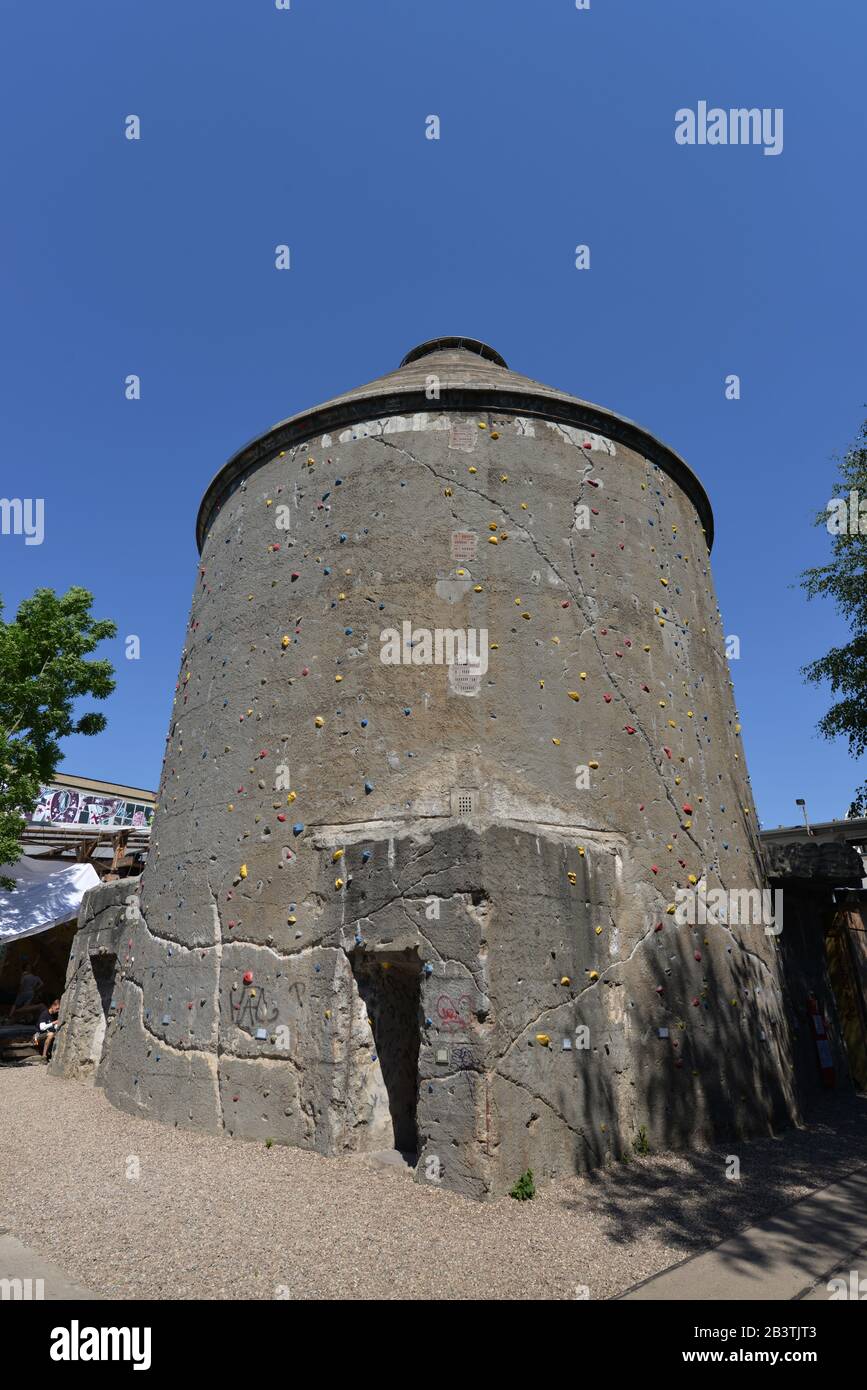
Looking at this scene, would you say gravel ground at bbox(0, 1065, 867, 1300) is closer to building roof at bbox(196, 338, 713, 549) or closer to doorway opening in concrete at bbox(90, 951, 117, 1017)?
doorway opening in concrete at bbox(90, 951, 117, 1017)

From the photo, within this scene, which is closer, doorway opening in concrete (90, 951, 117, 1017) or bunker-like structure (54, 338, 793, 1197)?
bunker-like structure (54, 338, 793, 1197)

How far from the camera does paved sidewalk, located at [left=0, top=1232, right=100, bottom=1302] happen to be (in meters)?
3.73

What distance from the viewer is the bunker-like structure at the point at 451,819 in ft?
19.7

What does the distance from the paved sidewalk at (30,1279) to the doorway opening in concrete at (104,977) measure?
607cm

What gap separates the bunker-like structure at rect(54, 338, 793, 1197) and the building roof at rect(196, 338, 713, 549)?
4 centimetres

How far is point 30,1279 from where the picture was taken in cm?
389

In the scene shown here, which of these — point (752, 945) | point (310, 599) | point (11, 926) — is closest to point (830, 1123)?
point (752, 945)

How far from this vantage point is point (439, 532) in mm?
8133

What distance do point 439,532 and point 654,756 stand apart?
126 inches

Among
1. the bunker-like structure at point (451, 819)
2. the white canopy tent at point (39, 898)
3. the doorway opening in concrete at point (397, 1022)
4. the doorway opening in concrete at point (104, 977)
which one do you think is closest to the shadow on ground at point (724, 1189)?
the bunker-like structure at point (451, 819)

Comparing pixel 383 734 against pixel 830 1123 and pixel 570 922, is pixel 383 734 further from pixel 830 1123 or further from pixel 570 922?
pixel 830 1123

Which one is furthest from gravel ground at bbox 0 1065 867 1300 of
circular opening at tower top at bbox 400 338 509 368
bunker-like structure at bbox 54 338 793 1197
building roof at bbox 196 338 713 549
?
circular opening at tower top at bbox 400 338 509 368

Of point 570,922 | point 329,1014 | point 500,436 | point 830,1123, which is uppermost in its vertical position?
point 500,436

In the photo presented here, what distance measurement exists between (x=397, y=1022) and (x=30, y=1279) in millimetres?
3259
